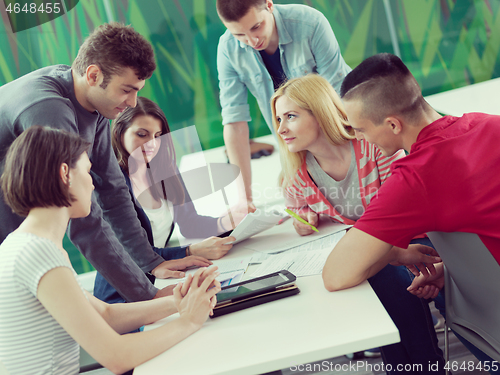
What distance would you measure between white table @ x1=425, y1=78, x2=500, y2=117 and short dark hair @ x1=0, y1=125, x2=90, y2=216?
2456 mm

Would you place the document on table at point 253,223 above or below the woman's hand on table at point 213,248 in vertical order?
above

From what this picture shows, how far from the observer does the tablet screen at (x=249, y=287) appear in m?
1.05

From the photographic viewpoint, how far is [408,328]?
1.28 metres

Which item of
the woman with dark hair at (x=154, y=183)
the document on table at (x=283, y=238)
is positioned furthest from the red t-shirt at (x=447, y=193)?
the woman with dark hair at (x=154, y=183)

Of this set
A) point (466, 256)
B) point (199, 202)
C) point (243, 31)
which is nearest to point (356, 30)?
point (243, 31)

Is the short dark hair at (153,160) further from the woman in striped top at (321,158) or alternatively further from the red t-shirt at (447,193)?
the red t-shirt at (447,193)

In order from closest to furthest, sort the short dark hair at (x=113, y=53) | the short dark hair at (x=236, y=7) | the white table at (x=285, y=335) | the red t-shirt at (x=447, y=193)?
the white table at (x=285, y=335), the red t-shirt at (x=447, y=193), the short dark hair at (x=113, y=53), the short dark hair at (x=236, y=7)

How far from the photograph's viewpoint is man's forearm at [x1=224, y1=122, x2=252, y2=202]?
2592mm

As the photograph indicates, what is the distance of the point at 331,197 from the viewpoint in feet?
5.60

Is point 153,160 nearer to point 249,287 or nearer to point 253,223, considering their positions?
point 253,223

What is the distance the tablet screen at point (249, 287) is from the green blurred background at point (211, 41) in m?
1.67

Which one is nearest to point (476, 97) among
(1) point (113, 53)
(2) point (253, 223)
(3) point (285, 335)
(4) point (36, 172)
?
(2) point (253, 223)

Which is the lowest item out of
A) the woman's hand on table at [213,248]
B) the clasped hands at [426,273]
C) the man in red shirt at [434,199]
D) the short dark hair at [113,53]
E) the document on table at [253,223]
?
the clasped hands at [426,273]

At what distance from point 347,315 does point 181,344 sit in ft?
1.19
